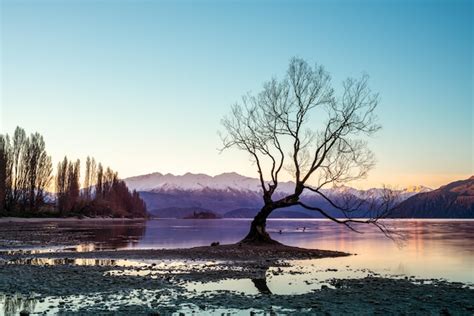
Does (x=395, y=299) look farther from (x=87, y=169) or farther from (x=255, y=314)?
(x=87, y=169)

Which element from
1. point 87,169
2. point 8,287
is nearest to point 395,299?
point 8,287

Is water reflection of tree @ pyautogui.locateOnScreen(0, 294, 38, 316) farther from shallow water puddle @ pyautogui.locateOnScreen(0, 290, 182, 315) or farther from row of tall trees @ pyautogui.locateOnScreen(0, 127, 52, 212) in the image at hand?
row of tall trees @ pyautogui.locateOnScreen(0, 127, 52, 212)

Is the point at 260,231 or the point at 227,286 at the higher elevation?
the point at 260,231

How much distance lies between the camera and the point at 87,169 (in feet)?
516

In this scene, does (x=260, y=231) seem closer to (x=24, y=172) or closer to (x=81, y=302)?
(x=81, y=302)

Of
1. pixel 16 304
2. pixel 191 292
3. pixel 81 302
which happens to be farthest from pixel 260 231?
pixel 16 304

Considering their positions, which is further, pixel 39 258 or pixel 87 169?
pixel 87 169

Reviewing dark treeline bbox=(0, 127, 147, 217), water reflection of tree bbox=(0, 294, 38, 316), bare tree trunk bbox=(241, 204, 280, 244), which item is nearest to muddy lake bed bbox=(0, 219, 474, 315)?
water reflection of tree bbox=(0, 294, 38, 316)

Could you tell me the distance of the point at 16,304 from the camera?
13555 mm

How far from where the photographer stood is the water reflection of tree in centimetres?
1270

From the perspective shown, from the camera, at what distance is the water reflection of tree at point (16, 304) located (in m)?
12.7

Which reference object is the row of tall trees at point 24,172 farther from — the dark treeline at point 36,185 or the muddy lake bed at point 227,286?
the muddy lake bed at point 227,286

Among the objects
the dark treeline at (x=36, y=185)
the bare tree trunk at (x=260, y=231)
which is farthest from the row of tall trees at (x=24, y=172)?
the bare tree trunk at (x=260, y=231)

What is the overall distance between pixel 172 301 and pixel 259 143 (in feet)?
79.5
